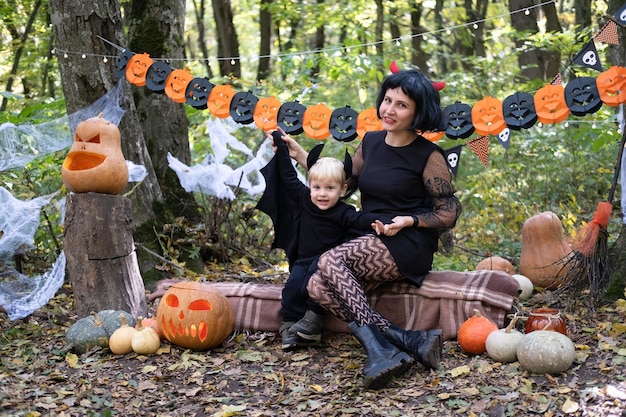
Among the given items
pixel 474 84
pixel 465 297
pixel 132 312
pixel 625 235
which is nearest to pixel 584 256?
pixel 625 235

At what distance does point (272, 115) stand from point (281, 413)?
253cm

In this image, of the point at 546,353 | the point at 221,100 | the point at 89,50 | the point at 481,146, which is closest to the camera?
the point at 546,353

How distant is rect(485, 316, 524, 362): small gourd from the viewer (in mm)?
4109

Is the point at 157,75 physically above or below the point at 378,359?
above

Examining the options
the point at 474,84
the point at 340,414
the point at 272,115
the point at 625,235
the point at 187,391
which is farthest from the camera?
the point at 474,84

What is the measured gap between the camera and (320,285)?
4.40 m

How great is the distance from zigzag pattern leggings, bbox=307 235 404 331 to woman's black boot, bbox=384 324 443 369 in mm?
113

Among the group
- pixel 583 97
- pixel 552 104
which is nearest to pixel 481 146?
pixel 552 104

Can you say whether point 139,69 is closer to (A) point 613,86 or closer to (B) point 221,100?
(B) point 221,100

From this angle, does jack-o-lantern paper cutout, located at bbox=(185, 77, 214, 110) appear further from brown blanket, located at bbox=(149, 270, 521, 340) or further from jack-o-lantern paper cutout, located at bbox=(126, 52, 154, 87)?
brown blanket, located at bbox=(149, 270, 521, 340)

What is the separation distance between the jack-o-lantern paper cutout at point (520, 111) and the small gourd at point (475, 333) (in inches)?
53.1

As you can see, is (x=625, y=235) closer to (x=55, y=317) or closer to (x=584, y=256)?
(x=584, y=256)

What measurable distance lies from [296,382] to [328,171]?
1.36 metres

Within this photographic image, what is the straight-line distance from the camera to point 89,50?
6059 mm
